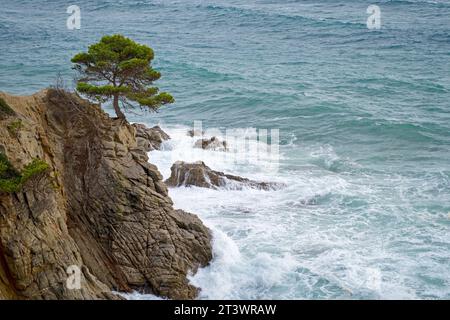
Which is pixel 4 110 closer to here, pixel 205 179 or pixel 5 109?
pixel 5 109

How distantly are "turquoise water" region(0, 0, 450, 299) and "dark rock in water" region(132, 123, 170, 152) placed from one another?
1.07 m

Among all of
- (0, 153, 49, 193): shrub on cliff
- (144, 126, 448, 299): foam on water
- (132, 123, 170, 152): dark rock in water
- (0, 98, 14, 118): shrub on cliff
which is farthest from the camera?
(132, 123, 170, 152): dark rock in water

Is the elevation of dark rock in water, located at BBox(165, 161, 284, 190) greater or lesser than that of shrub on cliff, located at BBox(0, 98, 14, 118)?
lesser

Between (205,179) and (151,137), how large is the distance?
9027 mm

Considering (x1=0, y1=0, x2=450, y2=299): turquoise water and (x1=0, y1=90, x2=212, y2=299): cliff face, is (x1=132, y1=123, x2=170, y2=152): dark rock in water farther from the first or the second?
(x1=0, y1=90, x2=212, y2=299): cliff face

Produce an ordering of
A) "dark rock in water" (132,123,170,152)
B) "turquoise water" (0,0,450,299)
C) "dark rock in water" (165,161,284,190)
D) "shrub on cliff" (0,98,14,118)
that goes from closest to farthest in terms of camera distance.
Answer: "shrub on cliff" (0,98,14,118) < "turquoise water" (0,0,450,299) < "dark rock in water" (165,161,284,190) < "dark rock in water" (132,123,170,152)

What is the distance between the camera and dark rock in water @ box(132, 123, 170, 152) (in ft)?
128

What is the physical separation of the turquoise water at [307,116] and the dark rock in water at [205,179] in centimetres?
68

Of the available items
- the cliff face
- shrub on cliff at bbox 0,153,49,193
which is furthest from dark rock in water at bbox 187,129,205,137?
shrub on cliff at bbox 0,153,49,193

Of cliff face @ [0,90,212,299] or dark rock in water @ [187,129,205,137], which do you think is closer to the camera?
cliff face @ [0,90,212,299]

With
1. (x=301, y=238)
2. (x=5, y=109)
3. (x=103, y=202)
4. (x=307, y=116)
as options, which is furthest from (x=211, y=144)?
(x=5, y=109)

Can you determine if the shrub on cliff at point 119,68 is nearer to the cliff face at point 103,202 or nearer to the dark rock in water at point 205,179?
the cliff face at point 103,202
